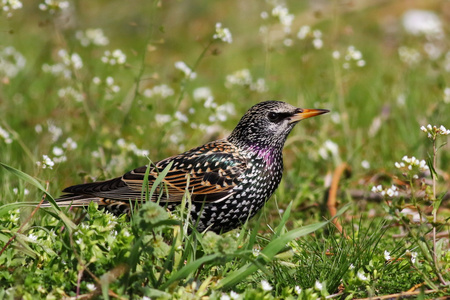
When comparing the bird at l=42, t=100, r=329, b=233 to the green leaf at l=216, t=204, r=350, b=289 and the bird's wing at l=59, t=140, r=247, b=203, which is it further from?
the green leaf at l=216, t=204, r=350, b=289

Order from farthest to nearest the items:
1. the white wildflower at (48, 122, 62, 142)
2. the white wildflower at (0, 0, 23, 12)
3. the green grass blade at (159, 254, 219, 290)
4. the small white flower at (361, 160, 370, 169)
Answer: the small white flower at (361, 160, 370, 169), the white wildflower at (48, 122, 62, 142), the white wildflower at (0, 0, 23, 12), the green grass blade at (159, 254, 219, 290)

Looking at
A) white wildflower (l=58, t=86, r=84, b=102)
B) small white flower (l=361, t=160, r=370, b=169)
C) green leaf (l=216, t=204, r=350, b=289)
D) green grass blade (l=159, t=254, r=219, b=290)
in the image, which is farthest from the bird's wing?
white wildflower (l=58, t=86, r=84, b=102)

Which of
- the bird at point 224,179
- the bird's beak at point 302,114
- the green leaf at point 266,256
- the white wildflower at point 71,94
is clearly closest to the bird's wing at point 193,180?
the bird at point 224,179

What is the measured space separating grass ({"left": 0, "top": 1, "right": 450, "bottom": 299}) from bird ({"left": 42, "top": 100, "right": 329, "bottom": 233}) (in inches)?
6.8

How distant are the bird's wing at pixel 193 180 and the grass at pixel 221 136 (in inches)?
10.1

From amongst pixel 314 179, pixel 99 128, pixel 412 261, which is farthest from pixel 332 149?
pixel 412 261

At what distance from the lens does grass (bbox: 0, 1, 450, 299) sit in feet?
10.2

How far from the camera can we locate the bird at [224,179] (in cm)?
427

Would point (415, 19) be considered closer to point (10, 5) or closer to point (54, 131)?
point (54, 131)

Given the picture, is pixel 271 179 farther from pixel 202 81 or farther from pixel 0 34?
pixel 0 34

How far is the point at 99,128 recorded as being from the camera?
20.0 ft

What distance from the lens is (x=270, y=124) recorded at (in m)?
4.61

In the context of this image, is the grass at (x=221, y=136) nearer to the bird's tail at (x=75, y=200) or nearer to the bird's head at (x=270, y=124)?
the bird's tail at (x=75, y=200)

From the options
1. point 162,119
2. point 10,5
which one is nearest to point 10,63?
point 162,119
